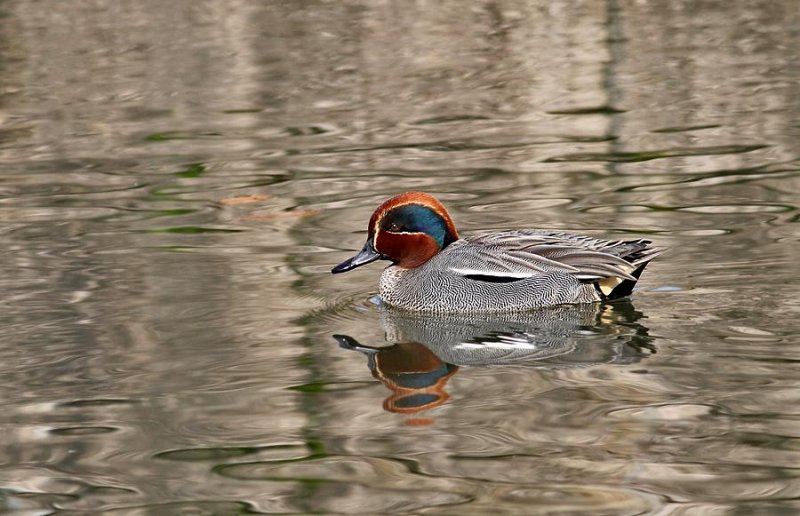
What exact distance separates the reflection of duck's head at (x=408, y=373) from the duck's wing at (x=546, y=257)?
0.70 meters

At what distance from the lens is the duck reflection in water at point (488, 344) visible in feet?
21.6

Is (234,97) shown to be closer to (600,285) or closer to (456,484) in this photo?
(600,285)

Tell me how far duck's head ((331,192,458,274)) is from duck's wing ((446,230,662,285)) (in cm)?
19

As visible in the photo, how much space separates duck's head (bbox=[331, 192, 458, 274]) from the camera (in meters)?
8.05

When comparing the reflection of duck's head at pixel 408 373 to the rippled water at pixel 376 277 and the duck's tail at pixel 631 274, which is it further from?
the duck's tail at pixel 631 274

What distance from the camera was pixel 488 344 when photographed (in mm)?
7133

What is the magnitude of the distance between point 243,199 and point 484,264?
124 inches

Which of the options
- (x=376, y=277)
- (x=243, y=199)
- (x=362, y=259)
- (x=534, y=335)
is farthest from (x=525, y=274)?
(x=243, y=199)

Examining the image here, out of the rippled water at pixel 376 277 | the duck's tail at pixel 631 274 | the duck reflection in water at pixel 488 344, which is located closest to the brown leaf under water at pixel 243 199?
the rippled water at pixel 376 277

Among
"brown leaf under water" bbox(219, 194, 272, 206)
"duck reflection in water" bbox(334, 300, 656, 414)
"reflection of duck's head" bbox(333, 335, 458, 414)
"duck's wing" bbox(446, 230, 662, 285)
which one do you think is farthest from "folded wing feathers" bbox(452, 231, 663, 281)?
"brown leaf under water" bbox(219, 194, 272, 206)

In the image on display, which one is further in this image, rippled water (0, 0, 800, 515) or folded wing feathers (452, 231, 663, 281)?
folded wing feathers (452, 231, 663, 281)

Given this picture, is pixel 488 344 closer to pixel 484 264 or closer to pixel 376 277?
pixel 484 264

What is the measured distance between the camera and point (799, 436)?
18.2 feet

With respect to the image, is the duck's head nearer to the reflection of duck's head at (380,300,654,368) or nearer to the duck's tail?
the reflection of duck's head at (380,300,654,368)
